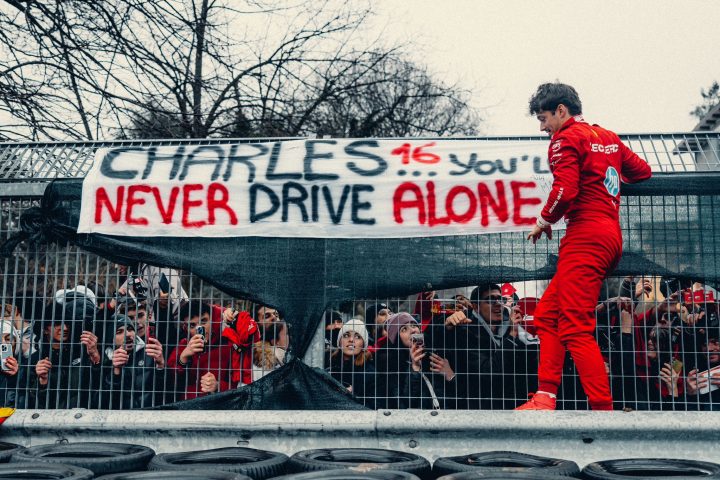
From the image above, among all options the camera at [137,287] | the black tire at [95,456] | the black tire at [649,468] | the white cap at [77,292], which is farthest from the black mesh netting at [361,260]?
the black tire at [649,468]

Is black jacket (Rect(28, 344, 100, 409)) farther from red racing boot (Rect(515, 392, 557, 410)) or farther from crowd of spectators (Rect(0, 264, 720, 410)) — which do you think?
red racing boot (Rect(515, 392, 557, 410))

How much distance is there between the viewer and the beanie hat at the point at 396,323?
4.80 m

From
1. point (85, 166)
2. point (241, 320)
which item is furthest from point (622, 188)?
point (85, 166)

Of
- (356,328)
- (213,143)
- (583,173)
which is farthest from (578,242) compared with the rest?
(213,143)

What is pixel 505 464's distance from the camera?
3.34 m

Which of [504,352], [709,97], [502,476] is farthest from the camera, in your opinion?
[709,97]

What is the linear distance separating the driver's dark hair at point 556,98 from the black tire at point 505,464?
85.6 inches

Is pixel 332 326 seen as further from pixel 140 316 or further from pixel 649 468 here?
pixel 649 468

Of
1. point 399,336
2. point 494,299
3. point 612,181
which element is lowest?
point 399,336

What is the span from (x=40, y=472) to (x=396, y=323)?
2.30 metres

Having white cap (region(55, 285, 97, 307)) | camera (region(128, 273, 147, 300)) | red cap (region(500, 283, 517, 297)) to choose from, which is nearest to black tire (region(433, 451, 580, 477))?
red cap (region(500, 283, 517, 297))

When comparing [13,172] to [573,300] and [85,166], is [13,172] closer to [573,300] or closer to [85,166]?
[85,166]

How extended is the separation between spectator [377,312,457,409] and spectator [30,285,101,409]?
1.74m

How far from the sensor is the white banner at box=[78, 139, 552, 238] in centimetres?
502
